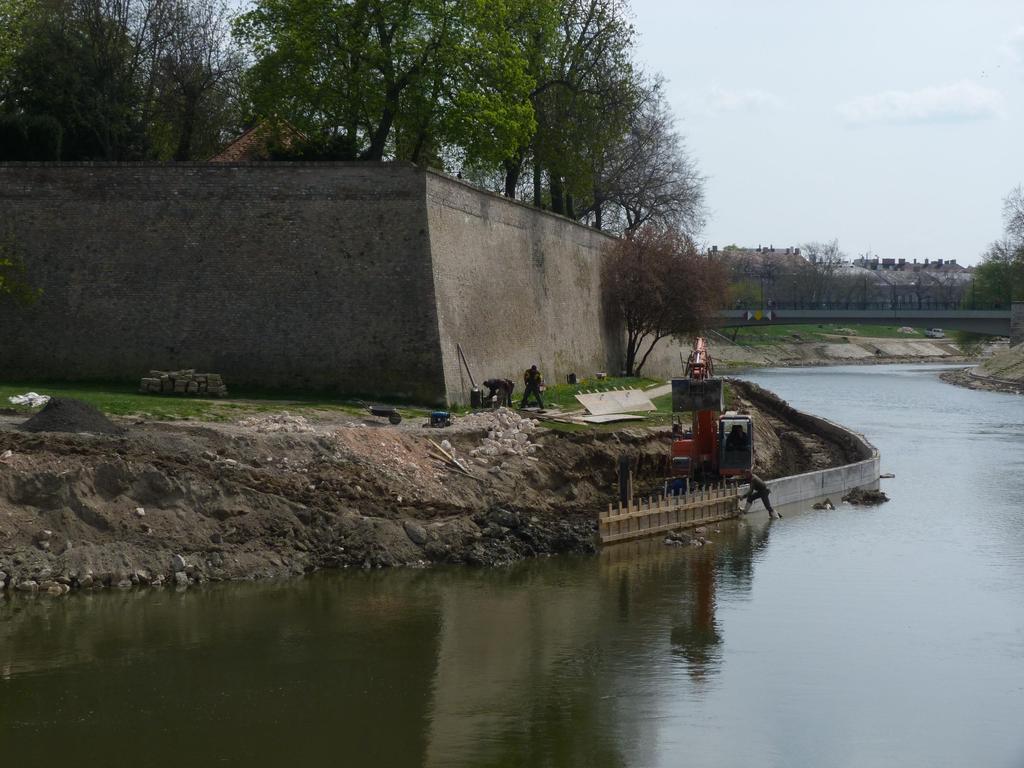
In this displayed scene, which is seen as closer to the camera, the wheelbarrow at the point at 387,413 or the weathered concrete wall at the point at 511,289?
the wheelbarrow at the point at 387,413

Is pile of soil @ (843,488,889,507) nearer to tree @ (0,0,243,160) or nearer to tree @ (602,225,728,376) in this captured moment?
tree @ (602,225,728,376)

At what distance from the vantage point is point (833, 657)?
16922mm

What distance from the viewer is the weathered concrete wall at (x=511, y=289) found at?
3041cm

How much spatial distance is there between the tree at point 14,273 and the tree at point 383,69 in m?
7.34

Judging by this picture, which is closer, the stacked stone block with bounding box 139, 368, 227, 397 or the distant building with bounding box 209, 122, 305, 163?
the stacked stone block with bounding box 139, 368, 227, 397

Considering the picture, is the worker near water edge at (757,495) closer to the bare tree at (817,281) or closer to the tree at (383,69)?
the tree at (383,69)

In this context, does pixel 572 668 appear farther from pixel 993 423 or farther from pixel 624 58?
pixel 993 423

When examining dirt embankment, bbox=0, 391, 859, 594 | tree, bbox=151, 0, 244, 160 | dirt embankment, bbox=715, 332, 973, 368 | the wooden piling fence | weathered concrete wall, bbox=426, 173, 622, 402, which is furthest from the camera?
dirt embankment, bbox=715, 332, 973, 368

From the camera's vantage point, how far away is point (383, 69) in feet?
107

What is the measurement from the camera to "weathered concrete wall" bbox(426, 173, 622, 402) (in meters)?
30.4

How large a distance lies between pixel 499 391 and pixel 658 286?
1761 centimetres

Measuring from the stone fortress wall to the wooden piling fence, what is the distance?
5937 mm

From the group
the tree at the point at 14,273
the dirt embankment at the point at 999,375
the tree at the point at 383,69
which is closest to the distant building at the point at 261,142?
the tree at the point at 383,69

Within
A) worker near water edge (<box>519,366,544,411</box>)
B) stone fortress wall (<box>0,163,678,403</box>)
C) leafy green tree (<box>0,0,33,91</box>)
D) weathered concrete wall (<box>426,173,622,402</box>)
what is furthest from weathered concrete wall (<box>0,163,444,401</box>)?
leafy green tree (<box>0,0,33,91</box>)
